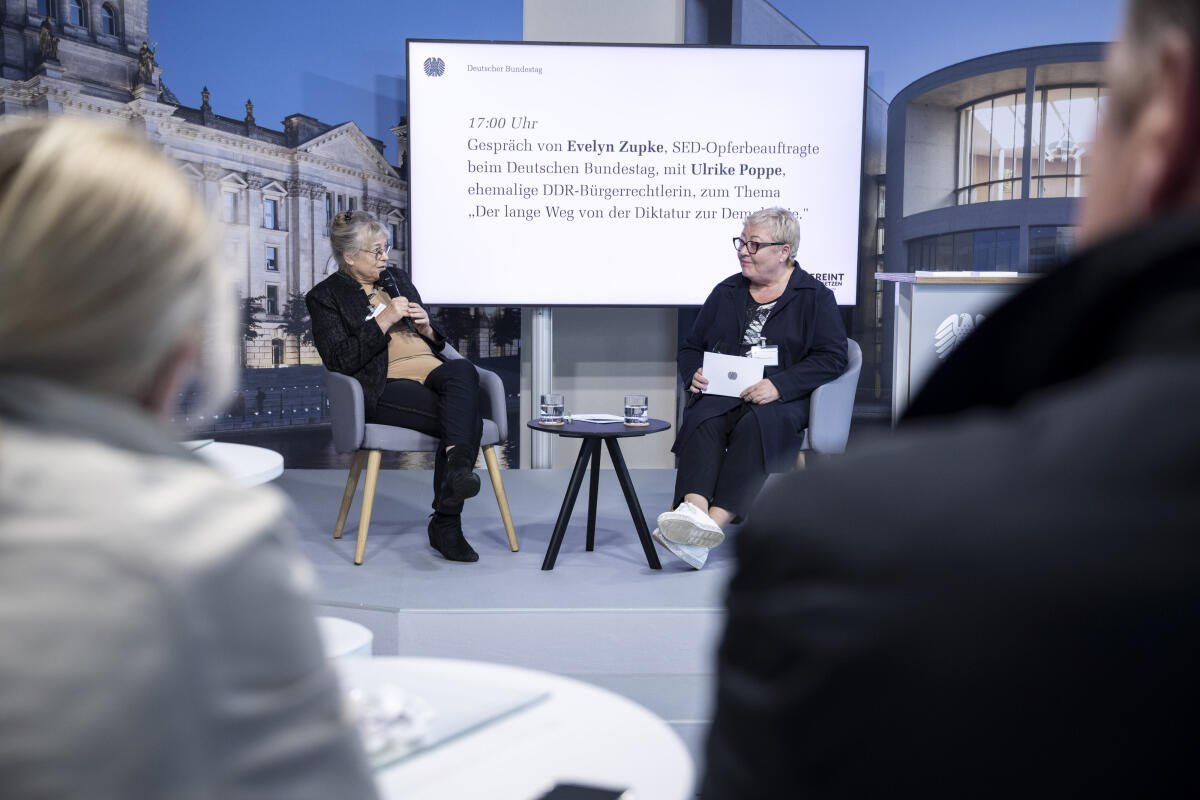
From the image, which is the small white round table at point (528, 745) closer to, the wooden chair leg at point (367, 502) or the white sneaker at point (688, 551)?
the white sneaker at point (688, 551)

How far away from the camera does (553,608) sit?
305 cm

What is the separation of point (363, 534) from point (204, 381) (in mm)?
2744

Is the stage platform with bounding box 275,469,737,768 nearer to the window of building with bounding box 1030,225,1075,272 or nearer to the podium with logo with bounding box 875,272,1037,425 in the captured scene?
the podium with logo with bounding box 875,272,1037,425

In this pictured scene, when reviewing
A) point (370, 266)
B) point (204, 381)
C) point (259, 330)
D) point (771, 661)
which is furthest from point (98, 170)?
point (259, 330)

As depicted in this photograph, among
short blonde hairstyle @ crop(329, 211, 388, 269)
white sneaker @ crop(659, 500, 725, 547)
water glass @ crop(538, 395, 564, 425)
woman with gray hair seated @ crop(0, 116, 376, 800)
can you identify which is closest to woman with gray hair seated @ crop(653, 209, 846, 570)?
white sneaker @ crop(659, 500, 725, 547)

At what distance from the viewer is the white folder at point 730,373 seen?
144 inches

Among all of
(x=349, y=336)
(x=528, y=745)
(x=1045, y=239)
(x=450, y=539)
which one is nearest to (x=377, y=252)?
(x=349, y=336)

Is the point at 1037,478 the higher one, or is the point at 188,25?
the point at 188,25

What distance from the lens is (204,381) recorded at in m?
0.87

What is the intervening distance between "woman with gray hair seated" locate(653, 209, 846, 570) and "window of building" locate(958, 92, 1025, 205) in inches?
76.7

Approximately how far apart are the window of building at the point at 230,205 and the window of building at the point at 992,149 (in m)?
3.91

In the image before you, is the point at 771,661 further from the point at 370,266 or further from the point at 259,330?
the point at 259,330

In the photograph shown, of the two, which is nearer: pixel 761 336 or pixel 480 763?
pixel 480 763

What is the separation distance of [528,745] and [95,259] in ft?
2.57
